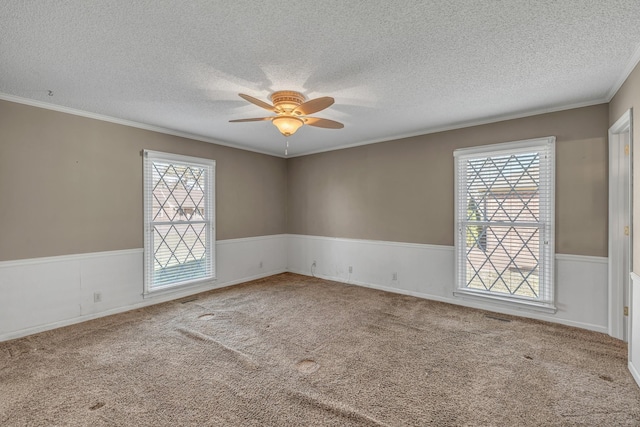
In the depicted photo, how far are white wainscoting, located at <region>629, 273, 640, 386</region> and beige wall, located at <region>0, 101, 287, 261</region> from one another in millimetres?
5163

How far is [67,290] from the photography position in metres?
3.44

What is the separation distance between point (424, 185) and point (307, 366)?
10.0ft

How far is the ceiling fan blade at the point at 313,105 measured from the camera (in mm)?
2395

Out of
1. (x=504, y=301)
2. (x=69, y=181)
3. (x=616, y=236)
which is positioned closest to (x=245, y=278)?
(x=69, y=181)

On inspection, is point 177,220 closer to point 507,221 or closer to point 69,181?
point 69,181

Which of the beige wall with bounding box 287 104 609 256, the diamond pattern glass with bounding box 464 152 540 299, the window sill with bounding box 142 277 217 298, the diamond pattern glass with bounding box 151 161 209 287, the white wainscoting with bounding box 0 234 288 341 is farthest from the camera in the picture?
the diamond pattern glass with bounding box 151 161 209 287

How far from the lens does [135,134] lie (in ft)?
13.1

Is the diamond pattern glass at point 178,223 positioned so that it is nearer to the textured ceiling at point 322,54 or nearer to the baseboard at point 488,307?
the textured ceiling at point 322,54

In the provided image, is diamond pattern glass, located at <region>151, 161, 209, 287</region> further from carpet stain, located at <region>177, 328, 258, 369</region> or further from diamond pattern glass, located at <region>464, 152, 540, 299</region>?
diamond pattern glass, located at <region>464, 152, 540, 299</region>

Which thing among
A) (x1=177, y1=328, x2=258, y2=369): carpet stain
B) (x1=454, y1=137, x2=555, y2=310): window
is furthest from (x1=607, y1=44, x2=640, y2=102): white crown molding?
(x1=177, y1=328, x2=258, y2=369): carpet stain

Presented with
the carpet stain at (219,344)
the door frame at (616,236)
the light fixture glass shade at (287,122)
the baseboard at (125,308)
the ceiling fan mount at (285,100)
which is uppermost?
the ceiling fan mount at (285,100)

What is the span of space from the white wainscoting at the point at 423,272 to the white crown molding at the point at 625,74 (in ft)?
5.56

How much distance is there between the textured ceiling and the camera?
5.74ft

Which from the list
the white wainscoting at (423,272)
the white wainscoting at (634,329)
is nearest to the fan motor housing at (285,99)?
the white wainscoting at (423,272)
